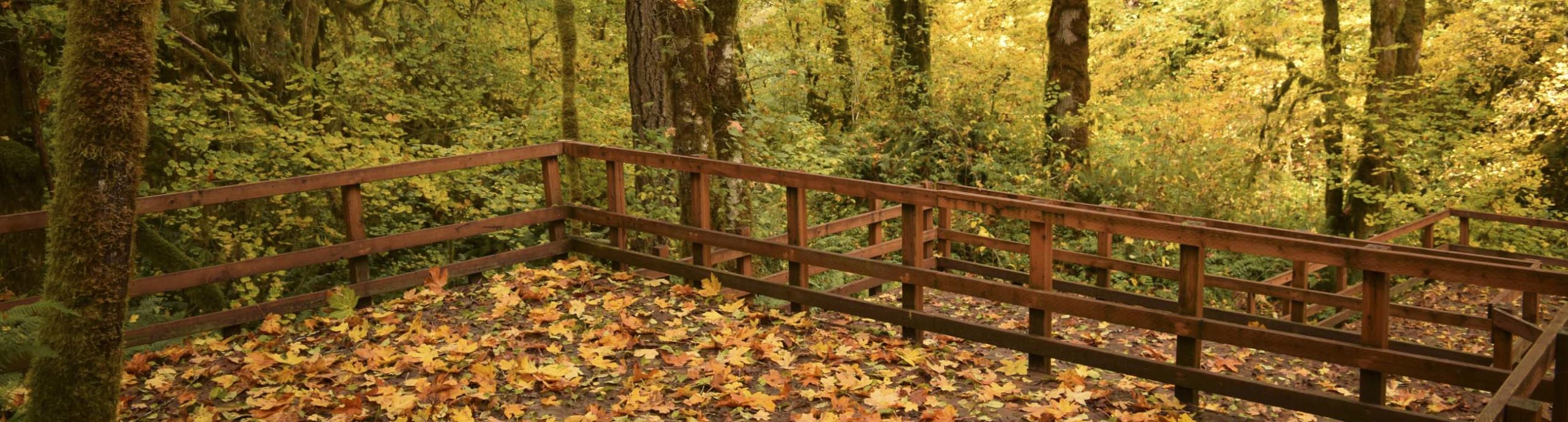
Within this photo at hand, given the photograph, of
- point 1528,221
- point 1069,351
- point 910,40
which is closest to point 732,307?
point 1069,351

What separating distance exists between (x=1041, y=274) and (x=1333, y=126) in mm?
13524

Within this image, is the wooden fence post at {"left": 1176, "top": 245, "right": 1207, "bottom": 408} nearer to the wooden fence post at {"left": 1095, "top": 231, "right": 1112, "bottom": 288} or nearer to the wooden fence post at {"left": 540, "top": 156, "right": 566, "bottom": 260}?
the wooden fence post at {"left": 1095, "top": 231, "right": 1112, "bottom": 288}

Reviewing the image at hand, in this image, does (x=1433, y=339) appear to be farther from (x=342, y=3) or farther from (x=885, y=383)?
(x=342, y=3)

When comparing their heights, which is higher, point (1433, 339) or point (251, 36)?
point (251, 36)

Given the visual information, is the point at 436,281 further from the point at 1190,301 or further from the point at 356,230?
the point at 1190,301

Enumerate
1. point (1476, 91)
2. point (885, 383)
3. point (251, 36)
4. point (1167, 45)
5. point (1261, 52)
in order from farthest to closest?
point (1167, 45), point (1261, 52), point (1476, 91), point (251, 36), point (885, 383)

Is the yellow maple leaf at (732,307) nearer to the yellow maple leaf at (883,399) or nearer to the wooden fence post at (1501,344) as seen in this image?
the yellow maple leaf at (883,399)

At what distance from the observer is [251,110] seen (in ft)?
36.9

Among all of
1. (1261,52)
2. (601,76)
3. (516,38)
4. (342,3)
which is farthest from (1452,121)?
(342,3)

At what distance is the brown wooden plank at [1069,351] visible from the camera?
5773 millimetres

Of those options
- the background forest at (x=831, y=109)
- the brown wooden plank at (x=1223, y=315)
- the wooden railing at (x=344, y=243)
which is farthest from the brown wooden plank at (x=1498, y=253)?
the wooden railing at (x=344, y=243)

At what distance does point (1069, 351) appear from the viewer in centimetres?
665

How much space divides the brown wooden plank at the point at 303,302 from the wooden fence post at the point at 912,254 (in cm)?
354

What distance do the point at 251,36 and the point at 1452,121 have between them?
18.7 meters
